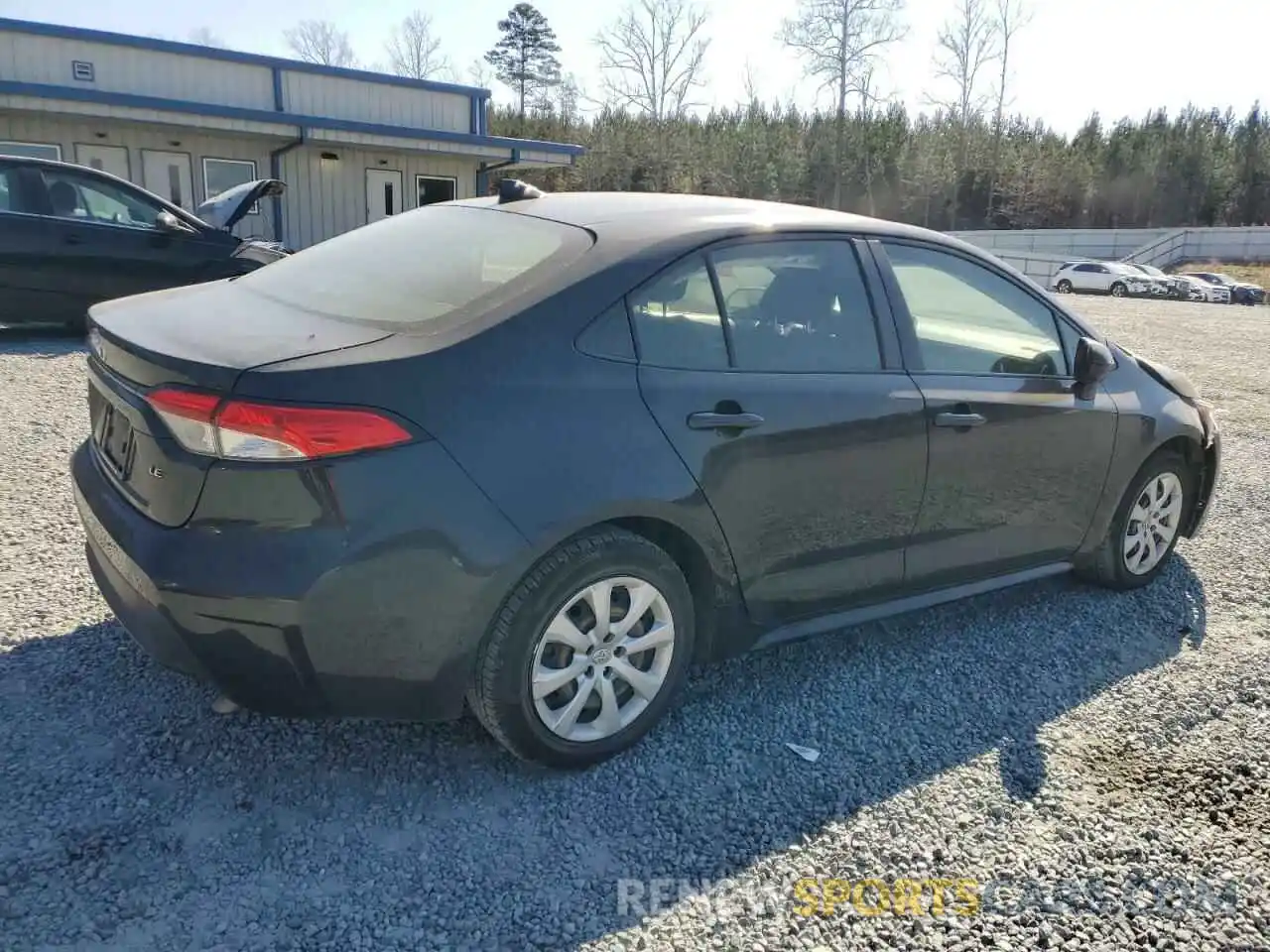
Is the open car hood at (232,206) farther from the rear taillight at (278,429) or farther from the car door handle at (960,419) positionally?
the car door handle at (960,419)

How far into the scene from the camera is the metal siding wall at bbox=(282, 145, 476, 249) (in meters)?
18.7

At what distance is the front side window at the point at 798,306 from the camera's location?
9.86 ft

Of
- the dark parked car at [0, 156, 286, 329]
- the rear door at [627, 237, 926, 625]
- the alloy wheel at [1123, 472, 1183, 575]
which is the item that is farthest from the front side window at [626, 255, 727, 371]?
the dark parked car at [0, 156, 286, 329]

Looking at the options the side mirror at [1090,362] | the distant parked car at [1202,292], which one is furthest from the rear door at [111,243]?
the distant parked car at [1202,292]

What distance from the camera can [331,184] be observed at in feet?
63.5

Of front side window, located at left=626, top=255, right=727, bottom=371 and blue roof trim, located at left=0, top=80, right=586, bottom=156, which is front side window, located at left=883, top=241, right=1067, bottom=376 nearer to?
front side window, located at left=626, top=255, right=727, bottom=371

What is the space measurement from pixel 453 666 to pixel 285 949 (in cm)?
74

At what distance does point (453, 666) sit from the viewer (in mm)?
2504

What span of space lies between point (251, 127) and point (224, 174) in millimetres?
1578

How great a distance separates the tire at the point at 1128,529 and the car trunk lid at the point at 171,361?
3.30 meters

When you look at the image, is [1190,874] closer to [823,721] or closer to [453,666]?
[823,721]

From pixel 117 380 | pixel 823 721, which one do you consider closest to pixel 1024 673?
pixel 823 721

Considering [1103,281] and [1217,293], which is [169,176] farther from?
[1217,293]

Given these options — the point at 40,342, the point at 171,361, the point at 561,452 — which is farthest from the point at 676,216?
the point at 40,342
